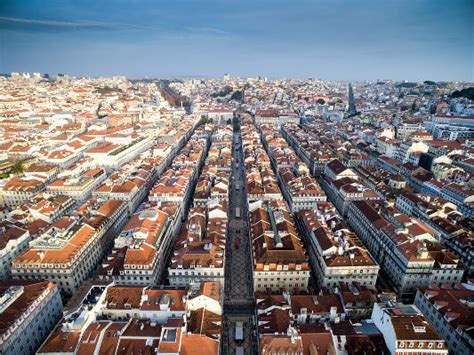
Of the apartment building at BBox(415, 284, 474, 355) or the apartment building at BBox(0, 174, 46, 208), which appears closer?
the apartment building at BBox(415, 284, 474, 355)

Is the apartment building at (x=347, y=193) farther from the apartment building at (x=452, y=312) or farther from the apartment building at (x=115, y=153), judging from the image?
the apartment building at (x=115, y=153)

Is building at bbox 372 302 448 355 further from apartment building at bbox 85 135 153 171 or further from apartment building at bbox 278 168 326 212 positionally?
apartment building at bbox 85 135 153 171

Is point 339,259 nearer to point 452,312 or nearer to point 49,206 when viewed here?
point 452,312

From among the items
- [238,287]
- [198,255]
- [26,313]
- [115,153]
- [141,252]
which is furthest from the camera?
[115,153]

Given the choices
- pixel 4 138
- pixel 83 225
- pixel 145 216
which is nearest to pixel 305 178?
pixel 145 216

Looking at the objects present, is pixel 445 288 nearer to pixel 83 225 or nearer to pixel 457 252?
pixel 457 252

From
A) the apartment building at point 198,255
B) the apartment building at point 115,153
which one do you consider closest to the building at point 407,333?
the apartment building at point 198,255

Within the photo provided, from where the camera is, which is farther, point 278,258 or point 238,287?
point 238,287

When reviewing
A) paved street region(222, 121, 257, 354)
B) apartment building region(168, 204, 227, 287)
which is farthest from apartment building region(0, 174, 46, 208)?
paved street region(222, 121, 257, 354)

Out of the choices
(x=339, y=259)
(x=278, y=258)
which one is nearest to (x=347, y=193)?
(x=339, y=259)
